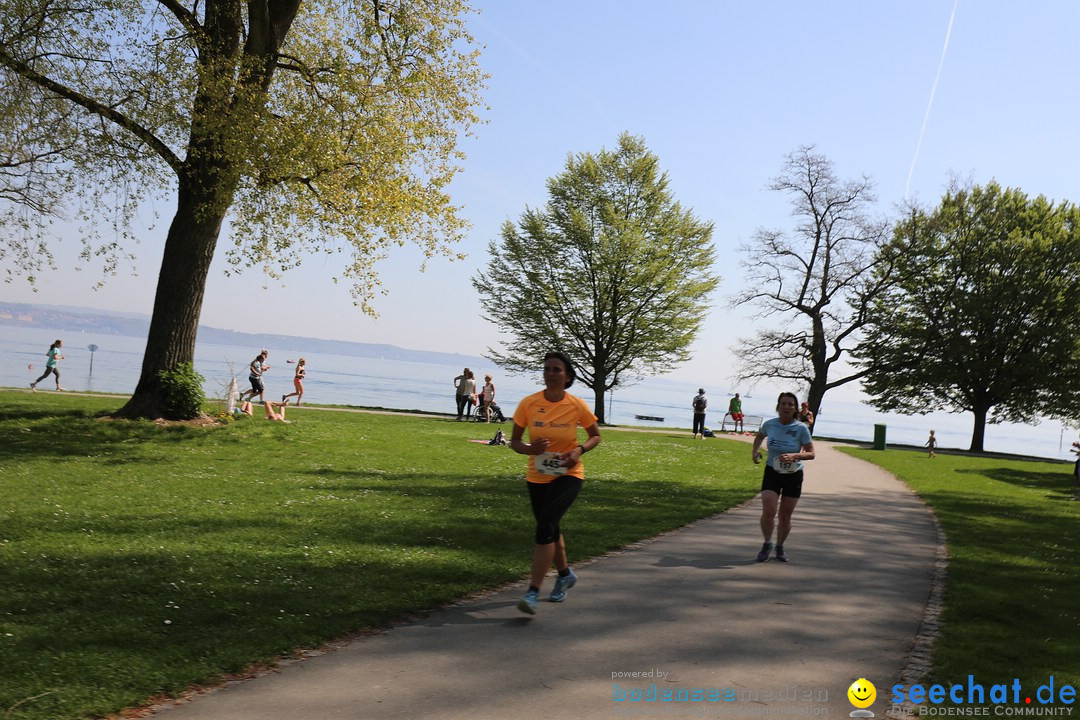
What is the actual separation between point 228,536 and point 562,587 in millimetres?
3789

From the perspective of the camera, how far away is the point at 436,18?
64.3 feet

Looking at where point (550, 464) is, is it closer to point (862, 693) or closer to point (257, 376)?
point (862, 693)

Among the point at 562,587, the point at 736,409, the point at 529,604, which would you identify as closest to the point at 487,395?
the point at 736,409

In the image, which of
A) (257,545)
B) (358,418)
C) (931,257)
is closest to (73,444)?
(257,545)

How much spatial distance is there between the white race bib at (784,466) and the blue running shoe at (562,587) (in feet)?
11.0

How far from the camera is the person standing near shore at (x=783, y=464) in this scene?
9.27 meters

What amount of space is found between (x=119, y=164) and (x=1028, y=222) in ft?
147

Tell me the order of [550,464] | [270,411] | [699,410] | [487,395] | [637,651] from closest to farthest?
[637,651], [550,464], [270,411], [487,395], [699,410]

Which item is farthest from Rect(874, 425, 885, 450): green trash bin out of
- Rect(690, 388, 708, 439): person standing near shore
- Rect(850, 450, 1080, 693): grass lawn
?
Rect(850, 450, 1080, 693): grass lawn

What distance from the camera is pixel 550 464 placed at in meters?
6.57

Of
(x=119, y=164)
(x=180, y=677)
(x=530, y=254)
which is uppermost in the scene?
(x=530, y=254)

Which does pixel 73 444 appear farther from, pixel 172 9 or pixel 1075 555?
pixel 1075 555

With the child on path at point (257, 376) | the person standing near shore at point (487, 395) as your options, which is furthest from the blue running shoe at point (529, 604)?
A: the person standing near shore at point (487, 395)

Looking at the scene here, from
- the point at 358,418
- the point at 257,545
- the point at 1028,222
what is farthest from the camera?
the point at 1028,222
